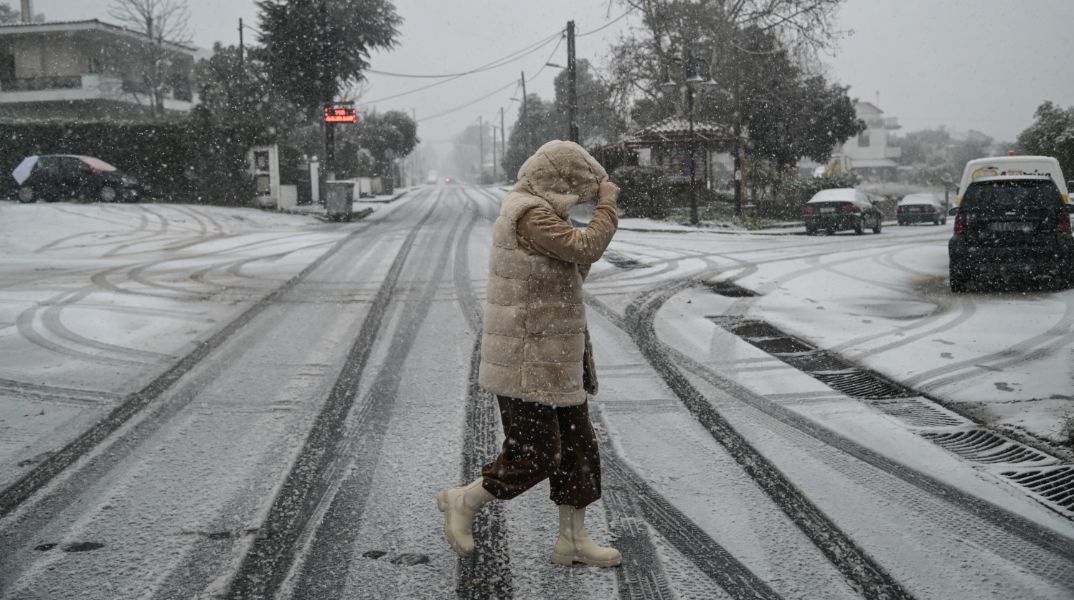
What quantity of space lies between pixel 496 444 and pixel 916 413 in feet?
9.41

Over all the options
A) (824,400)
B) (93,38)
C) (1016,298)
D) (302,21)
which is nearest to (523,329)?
(824,400)

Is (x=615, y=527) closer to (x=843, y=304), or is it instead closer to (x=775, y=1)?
(x=843, y=304)

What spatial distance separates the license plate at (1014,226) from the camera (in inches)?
407

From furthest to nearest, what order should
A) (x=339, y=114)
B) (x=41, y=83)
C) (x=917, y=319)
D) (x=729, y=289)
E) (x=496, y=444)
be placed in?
(x=41, y=83), (x=339, y=114), (x=729, y=289), (x=917, y=319), (x=496, y=444)

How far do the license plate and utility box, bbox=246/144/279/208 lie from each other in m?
21.9

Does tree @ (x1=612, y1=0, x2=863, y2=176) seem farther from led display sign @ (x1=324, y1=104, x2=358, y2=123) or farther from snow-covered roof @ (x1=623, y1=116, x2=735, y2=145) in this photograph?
led display sign @ (x1=324, y1=104, x2=358, y2=123)

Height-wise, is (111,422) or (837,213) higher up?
(837,213)

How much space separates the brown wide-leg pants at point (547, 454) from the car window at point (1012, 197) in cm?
917

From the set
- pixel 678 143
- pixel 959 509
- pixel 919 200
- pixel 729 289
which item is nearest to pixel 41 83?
pixel 678 143

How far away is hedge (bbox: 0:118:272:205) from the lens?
1056 inches

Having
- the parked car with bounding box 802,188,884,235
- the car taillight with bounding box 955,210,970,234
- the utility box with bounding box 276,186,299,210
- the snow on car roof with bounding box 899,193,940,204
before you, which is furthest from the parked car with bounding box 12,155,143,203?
the snow on car roof with bounding box 899,193,940,204

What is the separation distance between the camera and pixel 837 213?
22.7 meters

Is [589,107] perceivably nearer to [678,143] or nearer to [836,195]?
[678,143]

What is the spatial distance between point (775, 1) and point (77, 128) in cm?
2602
